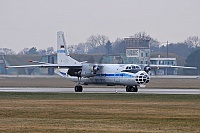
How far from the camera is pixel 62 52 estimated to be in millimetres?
69000

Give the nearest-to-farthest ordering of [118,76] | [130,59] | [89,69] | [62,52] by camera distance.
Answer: [118,76] < [89,69] < [62,52] < [130,59]

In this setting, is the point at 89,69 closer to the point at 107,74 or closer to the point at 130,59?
the point at 107,74

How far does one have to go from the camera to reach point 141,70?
201 feet

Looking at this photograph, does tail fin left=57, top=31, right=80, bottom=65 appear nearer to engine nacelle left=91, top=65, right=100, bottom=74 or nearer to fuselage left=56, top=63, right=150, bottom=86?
fuselage left=56, top=63, right=150, bottom=86

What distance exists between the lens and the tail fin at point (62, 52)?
68312 millimetres

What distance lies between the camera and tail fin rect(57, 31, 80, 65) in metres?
68.3

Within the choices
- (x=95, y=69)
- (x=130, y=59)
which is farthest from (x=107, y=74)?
(x=130, y=59)

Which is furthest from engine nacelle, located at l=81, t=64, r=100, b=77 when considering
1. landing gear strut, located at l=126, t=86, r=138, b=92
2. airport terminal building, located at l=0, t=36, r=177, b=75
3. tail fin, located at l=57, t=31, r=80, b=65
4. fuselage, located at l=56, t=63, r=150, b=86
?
airport terminal building, located at l=0, t=36, r=177, b=75

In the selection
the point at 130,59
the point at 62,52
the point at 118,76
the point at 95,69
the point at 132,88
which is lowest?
the point at 132,88

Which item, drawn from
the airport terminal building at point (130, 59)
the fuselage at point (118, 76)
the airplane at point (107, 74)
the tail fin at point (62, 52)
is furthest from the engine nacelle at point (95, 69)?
the airport terminal building at point (130, 59)

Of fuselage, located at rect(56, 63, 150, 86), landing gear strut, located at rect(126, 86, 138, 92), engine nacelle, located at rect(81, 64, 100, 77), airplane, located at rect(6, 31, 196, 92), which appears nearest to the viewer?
fuselage, located at rect(56, 63, 150, 86)

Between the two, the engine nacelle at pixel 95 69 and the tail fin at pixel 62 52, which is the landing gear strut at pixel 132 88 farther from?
the tail fin at pixel 62 52

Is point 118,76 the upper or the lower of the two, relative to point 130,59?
lower

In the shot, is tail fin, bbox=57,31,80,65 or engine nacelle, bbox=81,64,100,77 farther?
tail fin, bbox=57,31,80,65
